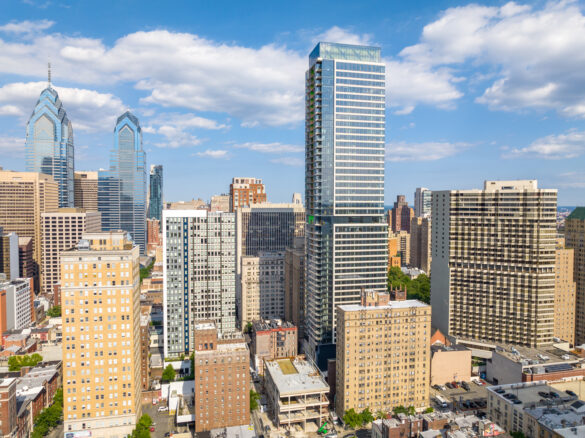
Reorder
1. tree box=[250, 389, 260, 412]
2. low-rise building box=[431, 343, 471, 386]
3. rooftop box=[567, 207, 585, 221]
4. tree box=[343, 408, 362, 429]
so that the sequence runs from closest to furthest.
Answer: tree box=[343, 408, 362, 429] < tree box=[250, 389, 260, 412] < low-rise building box=[431, 343, 471, 386] < rooftop box=[567, 207, 585, 221]

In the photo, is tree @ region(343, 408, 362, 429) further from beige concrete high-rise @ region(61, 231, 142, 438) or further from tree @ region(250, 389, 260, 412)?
beige concrete high-rise @ region(61, 231, 142, 438)

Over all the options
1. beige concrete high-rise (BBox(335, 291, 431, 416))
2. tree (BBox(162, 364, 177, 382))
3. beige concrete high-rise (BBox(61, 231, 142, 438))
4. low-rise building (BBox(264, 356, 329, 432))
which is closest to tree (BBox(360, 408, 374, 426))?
beige concrete high-rise (BBox(335, 291, 431, 416))

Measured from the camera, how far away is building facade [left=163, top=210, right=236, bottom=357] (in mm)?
186375

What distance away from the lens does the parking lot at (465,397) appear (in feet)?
462

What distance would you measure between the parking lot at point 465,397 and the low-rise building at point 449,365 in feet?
12.9

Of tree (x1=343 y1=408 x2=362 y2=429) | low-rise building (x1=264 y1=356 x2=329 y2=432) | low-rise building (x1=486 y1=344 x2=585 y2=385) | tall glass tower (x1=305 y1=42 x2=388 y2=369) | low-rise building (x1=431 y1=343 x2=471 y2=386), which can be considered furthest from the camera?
tall glass tower (x1=305 y1=42 x2=388 y2=369)

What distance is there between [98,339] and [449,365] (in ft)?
402

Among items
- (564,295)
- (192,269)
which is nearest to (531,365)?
(564,295)

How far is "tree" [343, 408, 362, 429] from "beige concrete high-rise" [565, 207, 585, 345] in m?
118

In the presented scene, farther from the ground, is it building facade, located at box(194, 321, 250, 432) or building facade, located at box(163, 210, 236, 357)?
building facade, located at box(163, 210, 236, 357)

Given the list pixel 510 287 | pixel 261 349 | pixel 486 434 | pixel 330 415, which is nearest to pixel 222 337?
pixel 261 349

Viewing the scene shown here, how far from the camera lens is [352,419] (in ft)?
414

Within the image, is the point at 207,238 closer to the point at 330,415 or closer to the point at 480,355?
the point at 330,415

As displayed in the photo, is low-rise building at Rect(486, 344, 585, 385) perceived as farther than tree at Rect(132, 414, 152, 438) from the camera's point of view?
Yes
